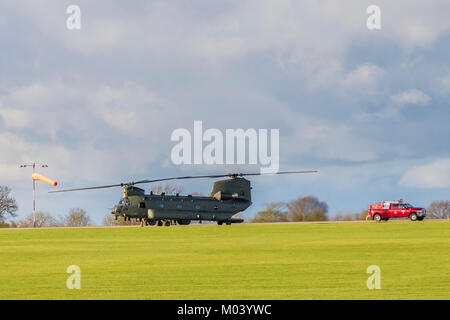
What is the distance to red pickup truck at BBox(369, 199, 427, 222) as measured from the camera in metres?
79.7

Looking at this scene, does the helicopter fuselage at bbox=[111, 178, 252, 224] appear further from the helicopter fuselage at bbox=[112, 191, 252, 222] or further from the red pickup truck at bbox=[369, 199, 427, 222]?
the red pickup truck at bbox=[369, 199, 427, 222]

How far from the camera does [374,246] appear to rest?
1508 inches

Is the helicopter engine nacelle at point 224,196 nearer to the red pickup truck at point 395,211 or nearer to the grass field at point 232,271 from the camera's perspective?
the red pickup truck at point 395,211

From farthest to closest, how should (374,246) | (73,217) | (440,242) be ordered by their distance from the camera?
(73,217) < (440,242) < (374,246)

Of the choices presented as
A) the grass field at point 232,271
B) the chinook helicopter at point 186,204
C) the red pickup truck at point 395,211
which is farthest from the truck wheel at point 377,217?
the grass field at point 232,271

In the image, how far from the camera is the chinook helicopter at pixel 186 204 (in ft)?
242

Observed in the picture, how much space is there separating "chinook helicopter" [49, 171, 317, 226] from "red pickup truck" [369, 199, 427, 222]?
14.9 metres

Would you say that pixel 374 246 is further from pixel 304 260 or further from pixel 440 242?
pixel 304 260

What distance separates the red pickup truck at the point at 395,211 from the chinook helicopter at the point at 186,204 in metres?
14.9

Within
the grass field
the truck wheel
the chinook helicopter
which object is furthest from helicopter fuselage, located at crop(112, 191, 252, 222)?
the grass field

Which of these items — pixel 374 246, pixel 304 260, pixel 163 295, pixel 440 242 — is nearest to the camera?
pixel 163 295
